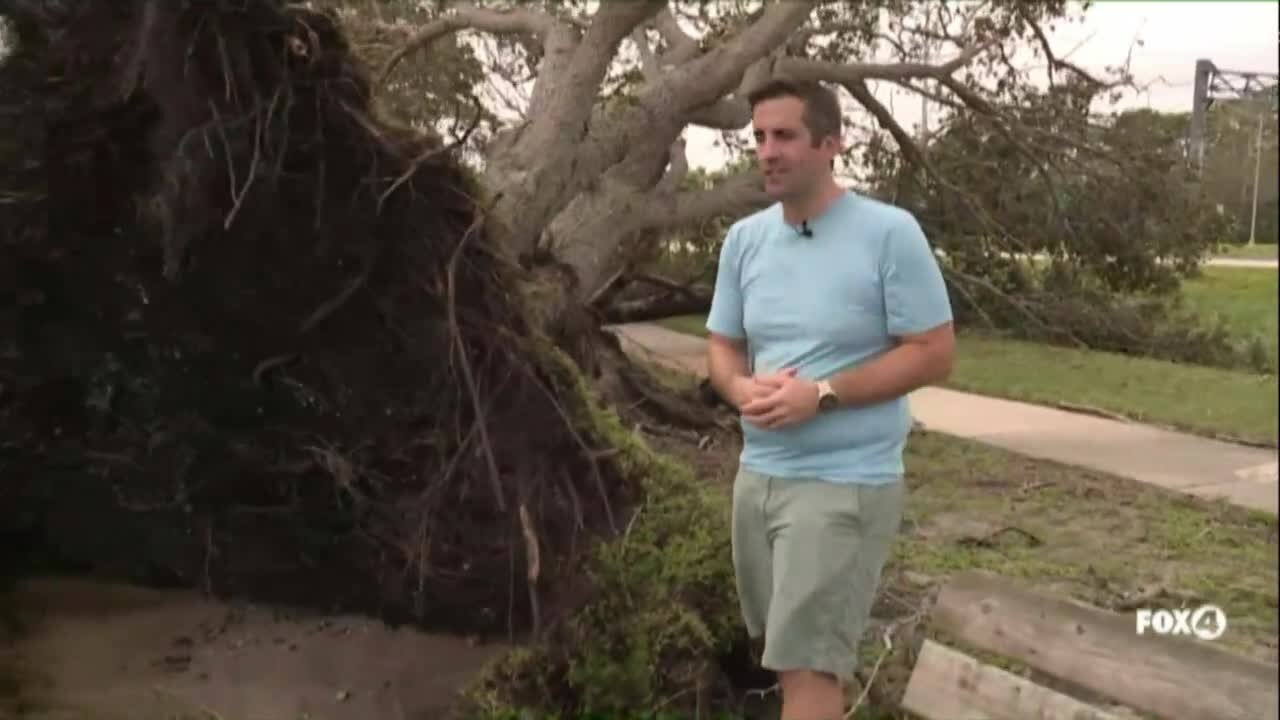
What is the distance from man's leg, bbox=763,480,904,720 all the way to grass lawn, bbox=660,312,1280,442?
5.38 metres

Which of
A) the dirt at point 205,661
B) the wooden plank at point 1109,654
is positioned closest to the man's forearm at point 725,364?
the wooden plank at point 1109,654

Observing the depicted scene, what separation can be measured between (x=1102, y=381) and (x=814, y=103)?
837cm

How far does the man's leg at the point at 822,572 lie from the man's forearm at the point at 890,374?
199 millimetres

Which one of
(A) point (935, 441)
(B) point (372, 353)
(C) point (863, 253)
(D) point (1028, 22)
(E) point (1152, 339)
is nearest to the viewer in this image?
(C) point (863, 253)

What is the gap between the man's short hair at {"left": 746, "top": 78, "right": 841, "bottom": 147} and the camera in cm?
261

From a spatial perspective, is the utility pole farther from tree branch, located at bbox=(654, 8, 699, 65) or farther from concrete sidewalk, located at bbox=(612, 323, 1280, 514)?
tree branch, located at bbox=(654, 8, 699, 65)

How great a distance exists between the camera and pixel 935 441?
8.67m

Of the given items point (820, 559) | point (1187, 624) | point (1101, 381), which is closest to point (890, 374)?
point (820, 559)

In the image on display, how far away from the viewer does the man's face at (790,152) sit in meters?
2.61

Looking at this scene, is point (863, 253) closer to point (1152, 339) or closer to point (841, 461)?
point (841, 461)

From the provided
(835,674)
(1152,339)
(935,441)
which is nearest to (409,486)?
(835,674)

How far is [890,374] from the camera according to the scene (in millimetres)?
2564

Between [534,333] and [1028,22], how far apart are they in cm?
725

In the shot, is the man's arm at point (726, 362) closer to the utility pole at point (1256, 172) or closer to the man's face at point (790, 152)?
the man's face at point (790, 152)
